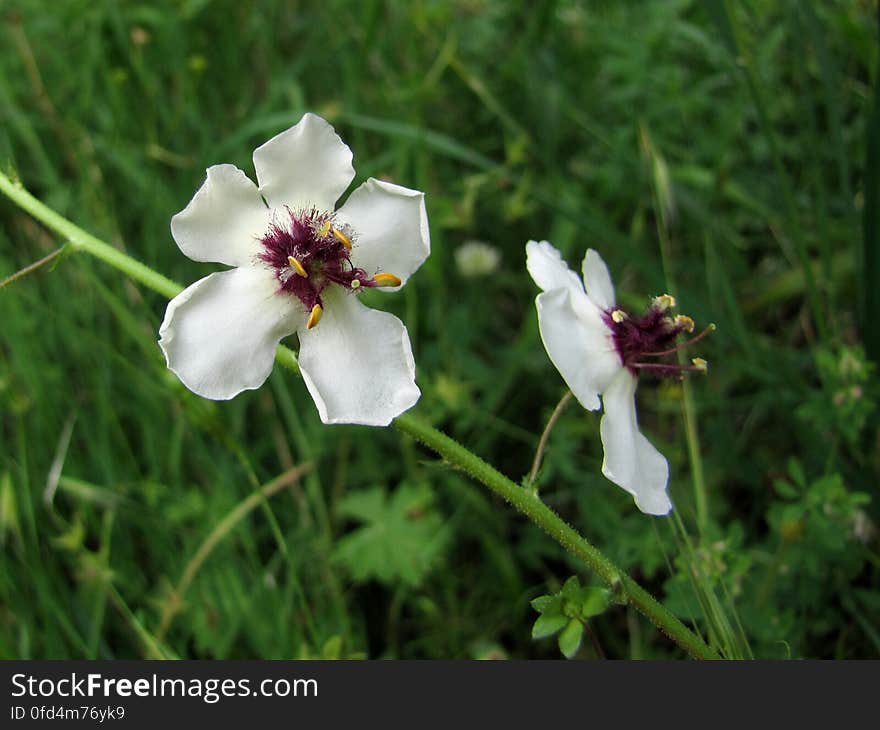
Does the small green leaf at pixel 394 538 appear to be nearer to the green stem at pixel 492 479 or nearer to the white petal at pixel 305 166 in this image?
the green stem at pixel 492 479

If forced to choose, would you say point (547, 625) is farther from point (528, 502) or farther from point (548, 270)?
point (548, 270)

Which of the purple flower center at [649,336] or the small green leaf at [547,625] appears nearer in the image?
the small green leaf at [547,625]

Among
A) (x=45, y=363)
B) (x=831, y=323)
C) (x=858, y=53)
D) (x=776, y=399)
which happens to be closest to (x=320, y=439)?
(x=45, y=363)

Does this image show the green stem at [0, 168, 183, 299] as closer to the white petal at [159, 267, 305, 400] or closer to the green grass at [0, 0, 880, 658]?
the white petal at [159, 267, 305, 400]

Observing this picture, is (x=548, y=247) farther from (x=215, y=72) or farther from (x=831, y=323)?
(x=215, y=72)

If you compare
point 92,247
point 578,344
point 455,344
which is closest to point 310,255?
point 92,247

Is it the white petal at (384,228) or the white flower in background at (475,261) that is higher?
the white flower in background at (475,261)

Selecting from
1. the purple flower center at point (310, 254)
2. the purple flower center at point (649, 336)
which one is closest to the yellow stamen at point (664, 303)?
the purple flower center at point (649, 336)

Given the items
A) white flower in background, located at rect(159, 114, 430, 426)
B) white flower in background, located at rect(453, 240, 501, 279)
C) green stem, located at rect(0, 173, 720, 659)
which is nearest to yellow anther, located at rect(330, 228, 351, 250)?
white flower in background, located at rect(159, 114, 430, 426)
